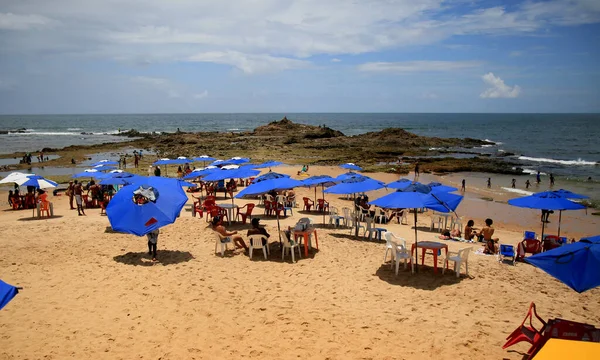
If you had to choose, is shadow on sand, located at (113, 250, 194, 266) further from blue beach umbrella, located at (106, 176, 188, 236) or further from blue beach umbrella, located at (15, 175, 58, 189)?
blue beach umbrella, located at (15, 175, 58, 189)

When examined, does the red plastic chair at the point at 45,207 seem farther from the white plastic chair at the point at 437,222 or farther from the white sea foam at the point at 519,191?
the white sea foam at the point at 519,191

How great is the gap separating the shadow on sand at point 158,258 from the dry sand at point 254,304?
0.16 ft

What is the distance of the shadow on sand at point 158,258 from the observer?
994cm

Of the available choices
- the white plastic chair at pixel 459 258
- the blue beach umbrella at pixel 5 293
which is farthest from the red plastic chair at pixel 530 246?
the blue beach umbrella at pixel 5 293

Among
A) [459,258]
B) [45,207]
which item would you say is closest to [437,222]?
[459,258]

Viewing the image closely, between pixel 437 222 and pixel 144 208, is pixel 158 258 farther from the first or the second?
pixel 437 222

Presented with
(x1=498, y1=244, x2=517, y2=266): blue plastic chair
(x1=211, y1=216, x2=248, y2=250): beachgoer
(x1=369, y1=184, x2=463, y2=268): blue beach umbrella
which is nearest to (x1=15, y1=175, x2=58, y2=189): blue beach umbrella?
(x1=211, y1=216, x2=248, y2=250): beachgoer

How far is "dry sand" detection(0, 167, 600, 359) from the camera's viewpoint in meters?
6.23

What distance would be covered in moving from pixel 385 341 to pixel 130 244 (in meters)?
7.83

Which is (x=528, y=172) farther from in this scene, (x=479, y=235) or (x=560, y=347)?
(x=560, y=347)

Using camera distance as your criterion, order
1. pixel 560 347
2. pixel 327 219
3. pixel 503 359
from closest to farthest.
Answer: pixel 560 347 → pixel 503 359 → pixel 327 219

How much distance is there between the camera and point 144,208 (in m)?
9.53

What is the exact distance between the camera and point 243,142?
5503 cm

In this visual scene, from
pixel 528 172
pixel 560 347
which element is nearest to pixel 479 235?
pixel 560 347
